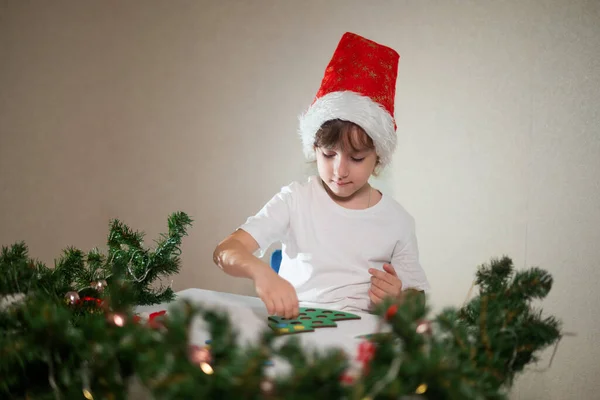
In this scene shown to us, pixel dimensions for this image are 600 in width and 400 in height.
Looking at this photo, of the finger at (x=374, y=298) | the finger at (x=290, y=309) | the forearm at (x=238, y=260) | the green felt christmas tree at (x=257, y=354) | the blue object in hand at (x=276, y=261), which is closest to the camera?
the green felt christmas tree at (x=257, y=354)

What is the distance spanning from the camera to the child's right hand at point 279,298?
0.93 metres

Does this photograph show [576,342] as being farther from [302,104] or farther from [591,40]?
[302,104]

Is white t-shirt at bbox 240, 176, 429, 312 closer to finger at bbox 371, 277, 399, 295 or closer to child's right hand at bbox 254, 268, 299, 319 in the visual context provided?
finger at bbox 371, 277, 399, 295

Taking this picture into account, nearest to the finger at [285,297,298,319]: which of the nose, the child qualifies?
the child

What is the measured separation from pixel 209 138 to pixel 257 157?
7.9 inches

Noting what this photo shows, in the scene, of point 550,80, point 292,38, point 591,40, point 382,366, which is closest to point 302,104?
point 292,38

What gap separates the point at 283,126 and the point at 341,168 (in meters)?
0.70

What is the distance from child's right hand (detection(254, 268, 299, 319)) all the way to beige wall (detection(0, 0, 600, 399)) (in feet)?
3.06

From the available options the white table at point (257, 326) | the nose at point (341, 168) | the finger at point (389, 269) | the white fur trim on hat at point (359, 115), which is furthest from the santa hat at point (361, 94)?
the white table at point (257, 326)

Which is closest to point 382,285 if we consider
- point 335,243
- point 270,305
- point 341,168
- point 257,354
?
point 335,243

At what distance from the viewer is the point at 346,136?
51.4 inches

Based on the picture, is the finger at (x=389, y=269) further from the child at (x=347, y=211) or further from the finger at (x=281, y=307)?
the finger at (x=281, y=307)

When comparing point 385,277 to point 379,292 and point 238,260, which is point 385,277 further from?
point 238,260

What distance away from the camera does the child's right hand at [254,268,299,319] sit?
93cm
